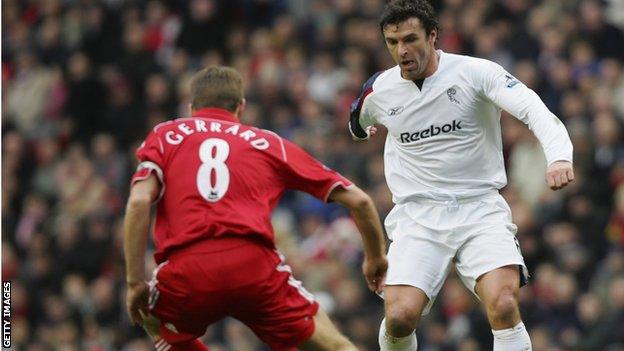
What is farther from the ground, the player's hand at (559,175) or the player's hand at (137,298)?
the player's hand at (559,175)

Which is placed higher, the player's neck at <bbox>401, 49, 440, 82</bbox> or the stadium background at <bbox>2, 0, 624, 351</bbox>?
the player's neck at <bbox>401, 49, 440, 82</bbox>

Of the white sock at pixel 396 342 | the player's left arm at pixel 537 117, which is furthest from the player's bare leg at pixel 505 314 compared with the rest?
the player's left arm at pixel 537 117

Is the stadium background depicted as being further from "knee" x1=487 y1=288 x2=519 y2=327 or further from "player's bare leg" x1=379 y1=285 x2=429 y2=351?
"knee" x1=487 y1=288 x2=519 y2=327

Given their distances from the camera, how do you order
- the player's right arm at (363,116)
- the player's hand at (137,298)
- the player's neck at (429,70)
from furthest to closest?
1. the player's right arm at (363,116)
2. the player's neck at (429,70)
3. the player's hand at (137,298)

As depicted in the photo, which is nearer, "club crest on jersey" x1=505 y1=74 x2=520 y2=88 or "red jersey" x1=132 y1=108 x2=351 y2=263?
"red jersey" x1=132 y1=108 x2=351 y2=263

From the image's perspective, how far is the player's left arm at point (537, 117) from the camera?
325 inches

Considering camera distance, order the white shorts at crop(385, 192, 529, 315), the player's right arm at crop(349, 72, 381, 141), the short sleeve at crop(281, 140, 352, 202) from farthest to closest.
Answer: the player's right arm at crop(349, 72, 381, 141) < the white shorts at crop(385, 192, 529, 315) < the short sleeve at crop(281, 140, 352, 202)

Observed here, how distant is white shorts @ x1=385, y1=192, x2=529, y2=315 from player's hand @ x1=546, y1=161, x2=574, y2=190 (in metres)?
0.82

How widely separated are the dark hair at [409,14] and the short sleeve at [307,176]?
3.86ft

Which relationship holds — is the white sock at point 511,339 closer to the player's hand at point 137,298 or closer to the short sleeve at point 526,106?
the short sleeve at point 526,106

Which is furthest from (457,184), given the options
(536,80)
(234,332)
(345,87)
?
(345,87)

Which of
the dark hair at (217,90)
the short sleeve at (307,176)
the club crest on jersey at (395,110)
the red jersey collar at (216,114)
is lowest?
the short sleeve at (307,176)

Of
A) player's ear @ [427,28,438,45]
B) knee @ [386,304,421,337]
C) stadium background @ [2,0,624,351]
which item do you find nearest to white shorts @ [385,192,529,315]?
knee @ [386,304,421,337]

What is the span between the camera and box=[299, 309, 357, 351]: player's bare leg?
848 cm
